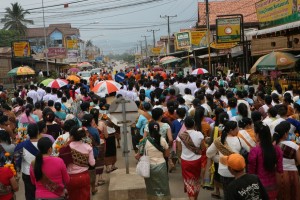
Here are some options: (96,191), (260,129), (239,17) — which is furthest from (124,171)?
(239,17)

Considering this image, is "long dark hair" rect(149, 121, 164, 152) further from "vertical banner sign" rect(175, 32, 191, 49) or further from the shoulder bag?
"vertical banner sign" rect(175, 32, 191, 49)

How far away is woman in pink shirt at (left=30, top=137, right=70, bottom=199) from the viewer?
209 inches

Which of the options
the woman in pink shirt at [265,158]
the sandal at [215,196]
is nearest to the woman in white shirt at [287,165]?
the woman in pink shirt at [265,158]

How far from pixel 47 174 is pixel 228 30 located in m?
16.4

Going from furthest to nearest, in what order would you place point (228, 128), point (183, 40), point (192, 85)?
point (183, 40)
point (192, 85)
point (228, 128)

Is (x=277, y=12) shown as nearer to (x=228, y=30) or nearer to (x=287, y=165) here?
(x=228, y=30)

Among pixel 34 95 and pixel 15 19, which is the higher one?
pixel 15 19

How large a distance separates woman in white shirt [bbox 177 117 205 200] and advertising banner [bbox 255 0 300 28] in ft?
39.2

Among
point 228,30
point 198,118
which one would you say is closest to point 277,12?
point 228,30

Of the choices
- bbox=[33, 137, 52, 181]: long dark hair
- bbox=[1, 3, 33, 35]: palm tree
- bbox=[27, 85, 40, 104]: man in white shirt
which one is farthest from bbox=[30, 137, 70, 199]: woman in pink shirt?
bbox=[1, 3, 33, 35]: palm tree

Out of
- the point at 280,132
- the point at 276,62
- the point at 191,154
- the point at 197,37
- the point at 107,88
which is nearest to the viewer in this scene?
the point at 280,132

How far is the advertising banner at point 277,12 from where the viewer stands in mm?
17734

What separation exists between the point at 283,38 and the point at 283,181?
1309 centimetres

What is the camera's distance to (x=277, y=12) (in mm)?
19594
